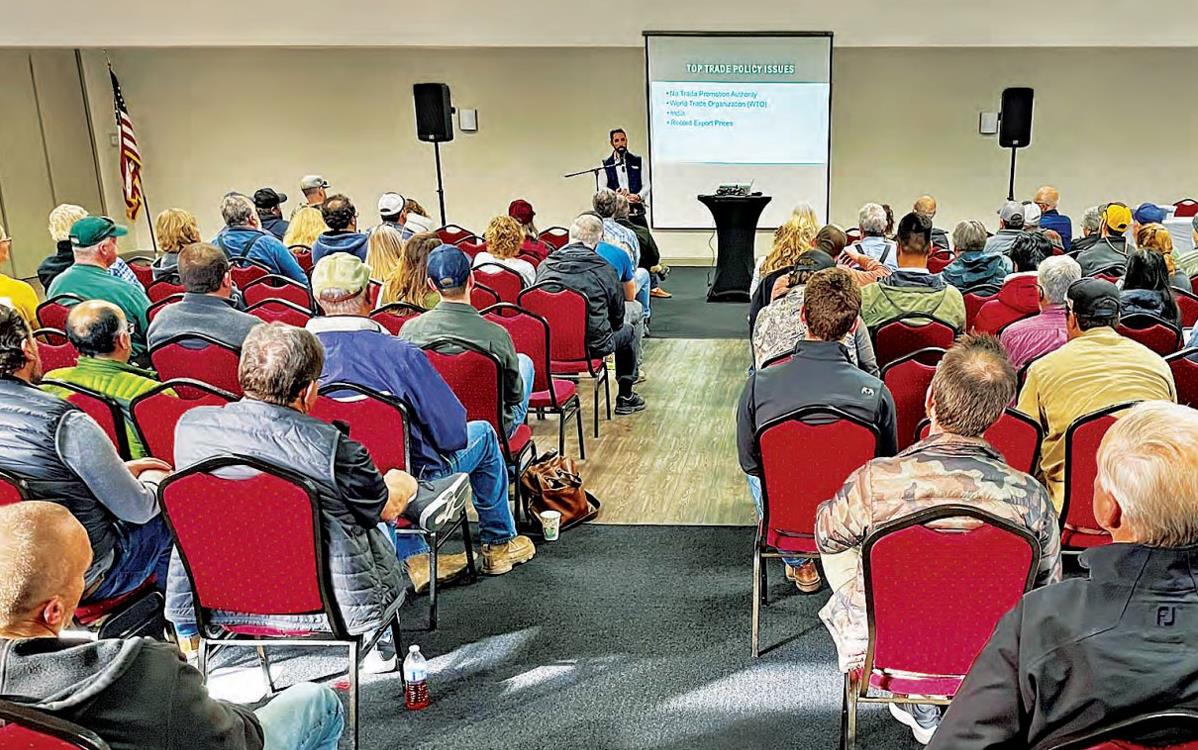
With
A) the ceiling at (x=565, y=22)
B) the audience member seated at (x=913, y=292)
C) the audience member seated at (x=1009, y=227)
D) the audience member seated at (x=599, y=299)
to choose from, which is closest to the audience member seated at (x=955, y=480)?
the audience member seated at (x=913, y=292)

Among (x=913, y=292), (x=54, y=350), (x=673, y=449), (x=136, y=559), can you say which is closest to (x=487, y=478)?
(x=136, y=559)

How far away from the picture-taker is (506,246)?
6.12 meters

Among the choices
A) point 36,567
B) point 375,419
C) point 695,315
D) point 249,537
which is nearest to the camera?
point 36,567


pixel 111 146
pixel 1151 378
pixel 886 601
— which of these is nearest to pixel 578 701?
pixel 886 601

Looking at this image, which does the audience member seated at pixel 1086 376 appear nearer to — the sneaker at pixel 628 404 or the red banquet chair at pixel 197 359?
the sneaker at pixel 628 404

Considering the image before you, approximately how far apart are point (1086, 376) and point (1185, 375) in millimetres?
741

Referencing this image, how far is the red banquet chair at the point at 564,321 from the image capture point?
524 centimetres

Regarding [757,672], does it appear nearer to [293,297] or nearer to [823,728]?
[823,728]

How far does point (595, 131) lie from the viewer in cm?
1233

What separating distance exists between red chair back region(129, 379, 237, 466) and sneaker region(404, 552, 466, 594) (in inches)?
41.3

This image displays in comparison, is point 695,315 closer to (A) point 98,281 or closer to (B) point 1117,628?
(A) point 98,281

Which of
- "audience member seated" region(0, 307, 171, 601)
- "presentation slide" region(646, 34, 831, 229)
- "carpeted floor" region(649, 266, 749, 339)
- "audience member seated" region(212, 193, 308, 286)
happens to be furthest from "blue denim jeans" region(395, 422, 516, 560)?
"presentation slide" region(646, 34, 831, 229)

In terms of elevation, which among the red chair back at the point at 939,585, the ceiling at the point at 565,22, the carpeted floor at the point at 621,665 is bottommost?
the carpeted floor at the point at 621,665

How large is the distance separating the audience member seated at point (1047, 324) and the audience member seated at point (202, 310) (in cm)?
340
